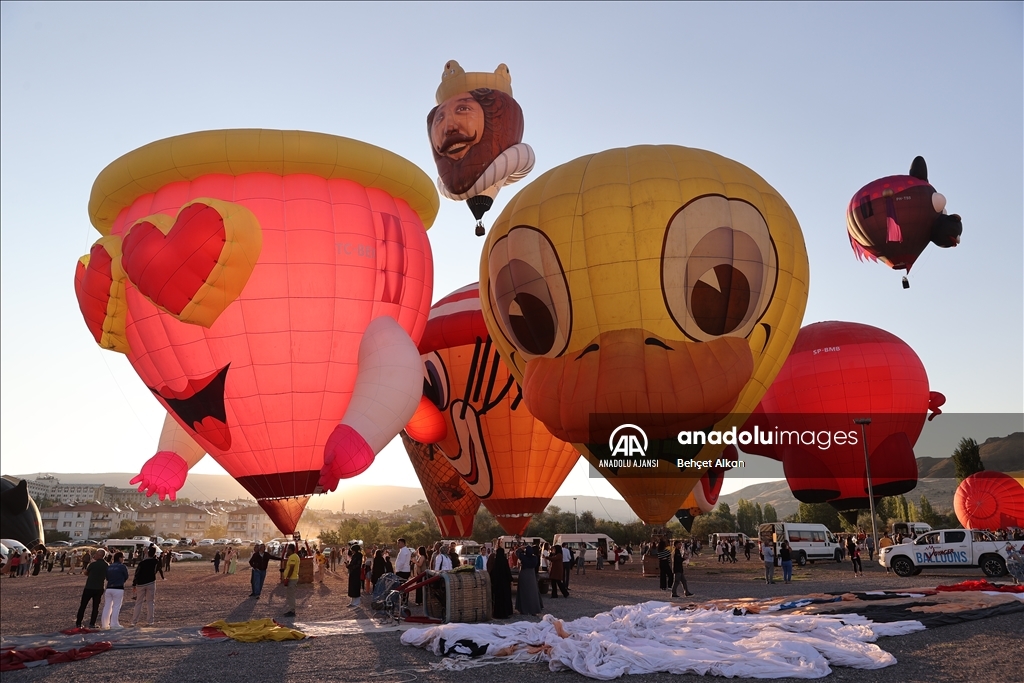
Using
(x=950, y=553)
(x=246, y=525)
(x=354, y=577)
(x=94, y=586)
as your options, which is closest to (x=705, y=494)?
(x=950, y=553)

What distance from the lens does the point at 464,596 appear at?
9.35 metres

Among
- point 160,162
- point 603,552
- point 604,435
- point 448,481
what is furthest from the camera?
point 603,552

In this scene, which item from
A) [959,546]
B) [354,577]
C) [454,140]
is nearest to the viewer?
[354,577]

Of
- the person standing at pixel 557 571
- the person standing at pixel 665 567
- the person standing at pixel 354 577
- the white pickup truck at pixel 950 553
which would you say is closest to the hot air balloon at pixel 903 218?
the white pickup truck at pixel 950 553

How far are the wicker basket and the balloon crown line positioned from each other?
1242cm

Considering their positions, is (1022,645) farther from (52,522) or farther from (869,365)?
(52,522)

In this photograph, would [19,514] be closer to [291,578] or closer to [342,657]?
[291,578]

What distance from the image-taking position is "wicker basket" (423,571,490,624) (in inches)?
364

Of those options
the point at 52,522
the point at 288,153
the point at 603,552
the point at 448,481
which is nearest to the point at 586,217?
the point at 288,153

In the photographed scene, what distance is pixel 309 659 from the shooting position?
702 cm

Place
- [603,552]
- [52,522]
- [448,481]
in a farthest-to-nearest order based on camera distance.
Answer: [52,522], [603,552], [448,481]

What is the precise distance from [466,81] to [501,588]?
1263 cm

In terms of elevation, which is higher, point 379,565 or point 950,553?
point 950,553

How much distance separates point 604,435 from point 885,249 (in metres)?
16.8
